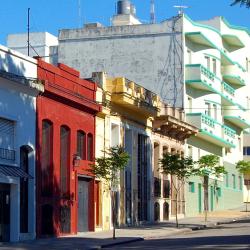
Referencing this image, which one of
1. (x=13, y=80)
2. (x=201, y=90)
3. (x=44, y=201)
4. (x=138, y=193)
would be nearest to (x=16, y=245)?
(x=44, y=201)

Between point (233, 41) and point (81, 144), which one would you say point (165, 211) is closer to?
point (81, 144)

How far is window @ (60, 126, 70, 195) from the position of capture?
3034 centimetres

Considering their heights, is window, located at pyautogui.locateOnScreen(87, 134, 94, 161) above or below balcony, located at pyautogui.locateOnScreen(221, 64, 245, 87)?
below

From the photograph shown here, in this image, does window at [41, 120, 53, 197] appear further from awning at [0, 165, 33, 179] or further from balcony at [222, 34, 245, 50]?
balcony at [222, 34, 245, 50]

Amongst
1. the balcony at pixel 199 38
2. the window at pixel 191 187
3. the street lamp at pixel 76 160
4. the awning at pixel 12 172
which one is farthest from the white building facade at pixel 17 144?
the balcony at pixel 199 38

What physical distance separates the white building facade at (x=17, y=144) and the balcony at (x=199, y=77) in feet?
78.8

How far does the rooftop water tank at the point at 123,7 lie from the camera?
6369 centimetres

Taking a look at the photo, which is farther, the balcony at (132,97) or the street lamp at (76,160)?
the balcony at (132,97)

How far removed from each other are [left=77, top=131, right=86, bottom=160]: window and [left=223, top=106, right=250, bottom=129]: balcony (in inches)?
1213

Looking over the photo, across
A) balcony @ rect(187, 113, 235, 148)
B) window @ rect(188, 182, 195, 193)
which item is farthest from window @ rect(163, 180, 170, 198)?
balcony @ rect(187, 113, 235, 148)

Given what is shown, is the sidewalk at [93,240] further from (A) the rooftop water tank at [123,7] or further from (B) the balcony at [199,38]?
(A) the rooftop water tank at [123,7]

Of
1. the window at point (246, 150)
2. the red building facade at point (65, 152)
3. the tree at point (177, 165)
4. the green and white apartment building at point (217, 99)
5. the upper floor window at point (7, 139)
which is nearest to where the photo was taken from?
the upper floor window at point (7, 139)

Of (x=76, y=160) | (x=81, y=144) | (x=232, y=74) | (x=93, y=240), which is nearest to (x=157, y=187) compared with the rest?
(x=81, y=144)

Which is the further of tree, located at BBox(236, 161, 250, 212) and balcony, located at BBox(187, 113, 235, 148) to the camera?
tree, located at BBox(236, 161, 250, 212)
